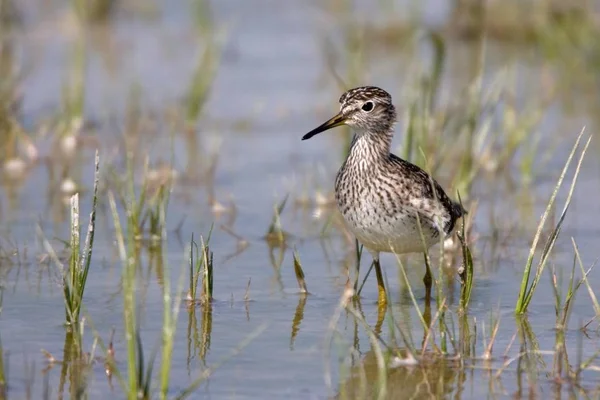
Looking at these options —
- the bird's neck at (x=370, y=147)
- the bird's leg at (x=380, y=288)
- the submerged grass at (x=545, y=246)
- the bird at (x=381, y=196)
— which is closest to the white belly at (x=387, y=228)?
the bird at (x=381, y=196)

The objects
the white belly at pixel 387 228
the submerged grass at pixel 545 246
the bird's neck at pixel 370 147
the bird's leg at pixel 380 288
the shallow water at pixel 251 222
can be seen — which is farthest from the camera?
the bird's neck at pixel 370 147

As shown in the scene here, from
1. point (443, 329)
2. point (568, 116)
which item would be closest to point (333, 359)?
point (443, 329)

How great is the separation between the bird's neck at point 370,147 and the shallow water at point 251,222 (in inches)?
31.3

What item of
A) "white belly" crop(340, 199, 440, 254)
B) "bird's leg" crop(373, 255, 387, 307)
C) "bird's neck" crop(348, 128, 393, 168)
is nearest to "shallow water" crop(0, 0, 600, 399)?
"bird's leg" crop(373, 255, 387, 307)

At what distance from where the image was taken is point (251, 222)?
8.86 m

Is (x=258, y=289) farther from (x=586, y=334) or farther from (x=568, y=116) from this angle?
(x=568, y=116)

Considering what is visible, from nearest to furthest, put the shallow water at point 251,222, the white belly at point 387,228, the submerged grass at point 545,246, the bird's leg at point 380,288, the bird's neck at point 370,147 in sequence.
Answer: the shallow water at point 251,222
the submerged grass at point 545,246
the white belly at point 387,228
the bird's leg at point 380,288
the bird's neck at point 370,147

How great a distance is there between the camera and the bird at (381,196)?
22.5 ft

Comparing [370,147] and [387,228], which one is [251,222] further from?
[387,228]

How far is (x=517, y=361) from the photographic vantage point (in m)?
5.83

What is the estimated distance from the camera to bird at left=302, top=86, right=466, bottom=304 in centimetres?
687

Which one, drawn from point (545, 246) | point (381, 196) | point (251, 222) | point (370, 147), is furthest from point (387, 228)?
point (251, 222)

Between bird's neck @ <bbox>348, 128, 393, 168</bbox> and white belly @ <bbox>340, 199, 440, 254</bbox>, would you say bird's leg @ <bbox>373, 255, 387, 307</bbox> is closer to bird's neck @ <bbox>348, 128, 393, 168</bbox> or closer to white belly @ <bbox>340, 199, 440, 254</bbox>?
white belly @ <bbox>340, 199, 440, 254</bbox>

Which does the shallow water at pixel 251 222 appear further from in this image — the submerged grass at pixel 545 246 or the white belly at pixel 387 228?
the white belly at pixel 387 228
